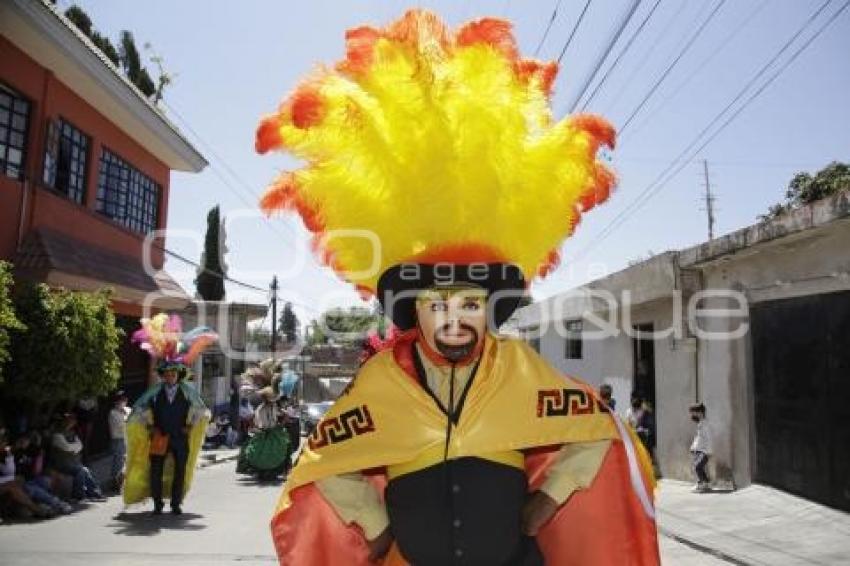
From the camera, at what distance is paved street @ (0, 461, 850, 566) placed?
629cm

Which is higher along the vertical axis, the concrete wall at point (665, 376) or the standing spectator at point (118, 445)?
the concrete wall at point (665, 376)

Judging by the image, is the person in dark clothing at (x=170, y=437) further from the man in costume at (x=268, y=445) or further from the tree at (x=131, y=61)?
the tree at (x=131, y=61)

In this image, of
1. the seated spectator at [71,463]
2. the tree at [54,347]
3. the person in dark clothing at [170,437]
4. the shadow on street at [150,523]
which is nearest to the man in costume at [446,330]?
the shadow on street at [150,523]

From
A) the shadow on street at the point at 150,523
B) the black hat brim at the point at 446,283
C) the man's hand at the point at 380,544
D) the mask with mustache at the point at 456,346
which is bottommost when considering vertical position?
the shadow on street at the point at 150,523

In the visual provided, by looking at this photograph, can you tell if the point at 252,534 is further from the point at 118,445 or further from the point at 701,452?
the point at 701,452

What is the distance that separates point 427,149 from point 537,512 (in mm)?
1425

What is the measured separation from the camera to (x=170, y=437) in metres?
8.21

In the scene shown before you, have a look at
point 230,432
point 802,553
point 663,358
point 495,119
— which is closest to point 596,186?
point 495,119

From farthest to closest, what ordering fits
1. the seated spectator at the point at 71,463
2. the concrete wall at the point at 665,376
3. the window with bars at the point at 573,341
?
the window with bars at the point at 573,341 < the concrete wall at the point at 665,376 < the seated spectator at the point at 71,463

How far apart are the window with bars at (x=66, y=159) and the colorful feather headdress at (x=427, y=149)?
10028mm

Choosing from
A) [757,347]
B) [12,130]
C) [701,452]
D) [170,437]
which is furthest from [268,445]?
[757,347]

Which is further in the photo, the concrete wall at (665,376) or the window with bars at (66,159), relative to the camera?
the concrete wall at (665,376)

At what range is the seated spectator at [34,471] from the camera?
8148 mm

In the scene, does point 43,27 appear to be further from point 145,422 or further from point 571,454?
point 571,454
